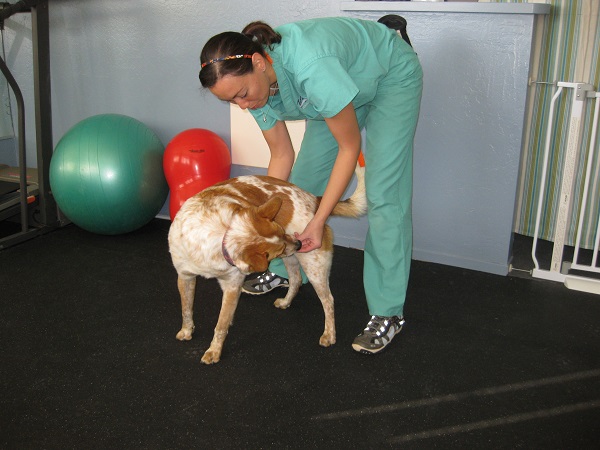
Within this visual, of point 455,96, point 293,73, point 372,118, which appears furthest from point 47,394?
point 455,96

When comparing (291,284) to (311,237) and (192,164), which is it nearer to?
(311,237)

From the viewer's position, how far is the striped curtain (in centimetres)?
297

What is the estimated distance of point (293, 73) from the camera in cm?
186

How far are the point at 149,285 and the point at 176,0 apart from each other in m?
1.79

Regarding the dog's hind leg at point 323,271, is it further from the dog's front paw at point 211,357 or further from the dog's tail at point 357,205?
the dog's front paw at point 211,357

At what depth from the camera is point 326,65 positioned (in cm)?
174

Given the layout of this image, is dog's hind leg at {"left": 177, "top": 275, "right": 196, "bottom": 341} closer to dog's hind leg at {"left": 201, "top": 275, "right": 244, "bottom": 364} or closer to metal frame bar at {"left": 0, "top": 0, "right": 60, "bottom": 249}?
dog's hind leg at {"left": 201, "top": 275, "right": 244, "bottom": 364}

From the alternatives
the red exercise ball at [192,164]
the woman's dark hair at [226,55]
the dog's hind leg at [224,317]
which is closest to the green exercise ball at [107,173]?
Answer: the red exercise ball at [192,164]

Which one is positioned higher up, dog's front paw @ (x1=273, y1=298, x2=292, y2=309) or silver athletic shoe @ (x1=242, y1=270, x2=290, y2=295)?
silver athletic shoe @ (x1=242, y1=270, x2=290, y2=295)

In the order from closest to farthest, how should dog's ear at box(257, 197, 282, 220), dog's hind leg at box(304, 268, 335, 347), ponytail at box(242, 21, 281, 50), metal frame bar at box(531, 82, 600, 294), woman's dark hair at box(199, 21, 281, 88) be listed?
woman's dark hair at box(199, 21, 281, 88), ponytail at box(242, 21, 281, 50), dog's ear at box(257, 197, 282, 220), dog's hind leg at box(304, 268, 335, 347), metal frame bar at box(531, 82, 600, 294)

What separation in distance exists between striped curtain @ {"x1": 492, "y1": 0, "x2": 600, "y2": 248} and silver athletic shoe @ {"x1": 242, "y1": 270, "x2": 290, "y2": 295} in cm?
156

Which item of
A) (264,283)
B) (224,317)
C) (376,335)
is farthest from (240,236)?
(264,283)

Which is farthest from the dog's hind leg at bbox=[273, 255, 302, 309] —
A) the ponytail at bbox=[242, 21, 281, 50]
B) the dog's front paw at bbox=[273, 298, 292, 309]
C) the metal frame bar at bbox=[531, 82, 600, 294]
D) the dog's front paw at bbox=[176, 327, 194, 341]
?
the metal frame bar at bbox=[531, 82, 600, 294]

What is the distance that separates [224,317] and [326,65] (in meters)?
1.03
